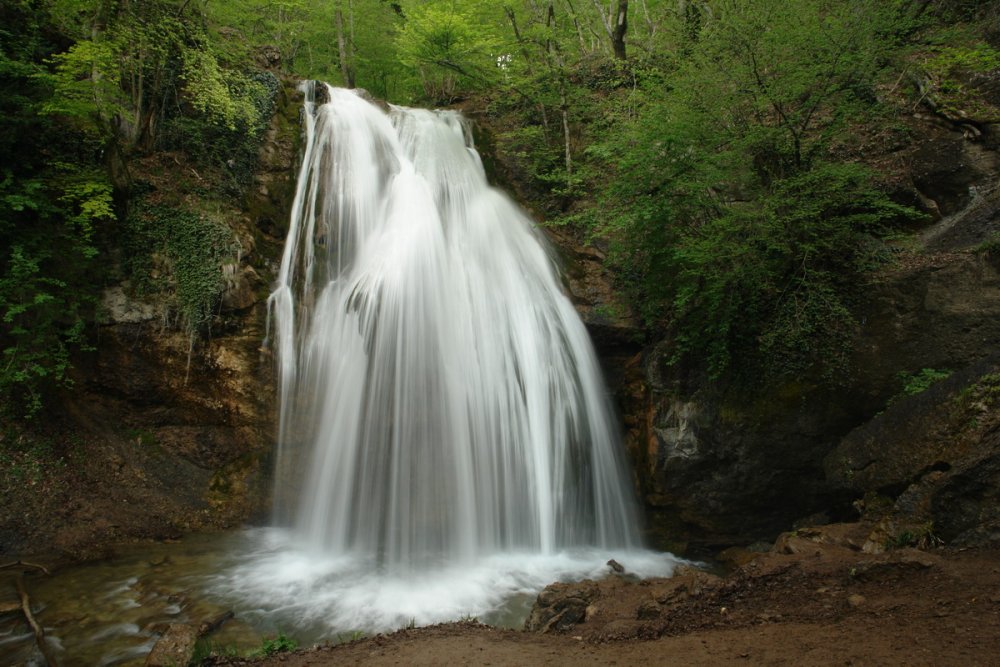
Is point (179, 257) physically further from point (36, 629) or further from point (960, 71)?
point (960, 71)

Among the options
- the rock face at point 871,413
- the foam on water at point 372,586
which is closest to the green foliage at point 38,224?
the foam on water at point 372,586

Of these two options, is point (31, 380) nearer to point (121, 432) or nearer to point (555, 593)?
point (121, 432)

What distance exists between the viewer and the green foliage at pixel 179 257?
8.62m

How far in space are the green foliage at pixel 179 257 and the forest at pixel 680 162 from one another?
4 cm

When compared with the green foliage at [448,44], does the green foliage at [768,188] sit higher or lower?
lower

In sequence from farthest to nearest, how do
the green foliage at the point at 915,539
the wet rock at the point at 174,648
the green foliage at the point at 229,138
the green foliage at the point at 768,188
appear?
the green foliage at the point at 229,138
the green foliage at the point at 768,188
the wet rock at the point at 174,648
the green foliage at the point at 915,539

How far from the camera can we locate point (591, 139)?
1331 cm

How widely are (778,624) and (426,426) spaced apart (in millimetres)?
5786

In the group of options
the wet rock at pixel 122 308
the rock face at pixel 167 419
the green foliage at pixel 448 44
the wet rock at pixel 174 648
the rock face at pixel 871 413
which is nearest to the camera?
the wet rock at pixel 174 648

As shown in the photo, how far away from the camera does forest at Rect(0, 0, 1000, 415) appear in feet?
23.5

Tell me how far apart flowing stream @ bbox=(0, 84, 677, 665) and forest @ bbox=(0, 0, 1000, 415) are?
1869 mm

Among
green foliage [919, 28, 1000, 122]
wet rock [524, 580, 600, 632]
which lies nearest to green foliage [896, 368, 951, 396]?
green foliage [919, 28, 1000, 122]

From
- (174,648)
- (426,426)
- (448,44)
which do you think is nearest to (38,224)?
(426,426)

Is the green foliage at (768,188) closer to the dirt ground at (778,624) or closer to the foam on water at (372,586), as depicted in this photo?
the dirt ground at (778,624)
